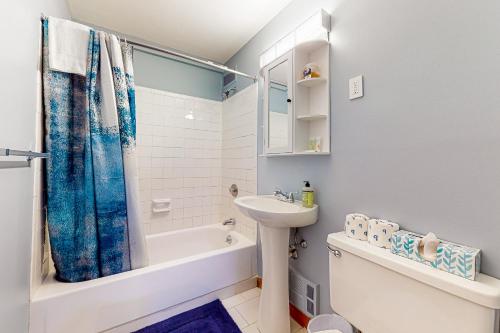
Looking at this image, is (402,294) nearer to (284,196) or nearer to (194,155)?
(284,196)

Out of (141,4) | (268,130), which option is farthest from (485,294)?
(141,4)

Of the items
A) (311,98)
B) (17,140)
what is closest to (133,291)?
(17,140)

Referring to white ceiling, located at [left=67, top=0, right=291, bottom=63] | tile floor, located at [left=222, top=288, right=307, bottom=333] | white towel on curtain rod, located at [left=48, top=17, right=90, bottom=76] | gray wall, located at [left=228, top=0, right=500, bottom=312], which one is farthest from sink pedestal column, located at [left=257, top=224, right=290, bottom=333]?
white ceiling, located at [left=67, top=0, right=291, bottom=63]

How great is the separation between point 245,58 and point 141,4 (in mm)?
959

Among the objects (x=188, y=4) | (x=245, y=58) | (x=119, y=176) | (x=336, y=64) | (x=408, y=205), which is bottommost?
(x=408, y=205)

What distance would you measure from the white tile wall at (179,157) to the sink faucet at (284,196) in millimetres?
1095

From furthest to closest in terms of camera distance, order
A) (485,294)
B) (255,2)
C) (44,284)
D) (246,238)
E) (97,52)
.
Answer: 1. (246,238)
2. (255,2)
3. (97,52)
4. (44,284)
5. (485,294)

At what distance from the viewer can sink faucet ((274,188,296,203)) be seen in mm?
1542

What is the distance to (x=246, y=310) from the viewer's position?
164 cm

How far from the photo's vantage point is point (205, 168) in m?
2.49

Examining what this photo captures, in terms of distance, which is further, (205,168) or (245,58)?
(205,168)

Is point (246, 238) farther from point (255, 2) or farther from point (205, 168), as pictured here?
point (255, 2)

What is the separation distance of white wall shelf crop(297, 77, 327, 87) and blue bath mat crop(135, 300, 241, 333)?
5.56 ft

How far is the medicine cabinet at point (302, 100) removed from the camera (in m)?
1.35
